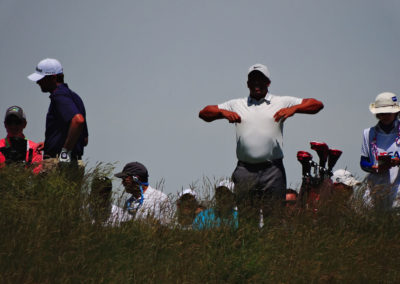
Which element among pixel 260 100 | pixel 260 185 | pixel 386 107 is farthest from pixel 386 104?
pixel 260 185

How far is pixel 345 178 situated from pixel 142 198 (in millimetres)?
2524

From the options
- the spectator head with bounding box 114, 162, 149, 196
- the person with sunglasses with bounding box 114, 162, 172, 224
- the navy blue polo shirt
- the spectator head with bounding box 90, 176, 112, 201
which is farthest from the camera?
the spectator head with bounding box 114, 162, 149, 196

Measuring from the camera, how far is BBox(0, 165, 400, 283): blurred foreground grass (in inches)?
189

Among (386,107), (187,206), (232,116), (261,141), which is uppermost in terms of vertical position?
(386,107)

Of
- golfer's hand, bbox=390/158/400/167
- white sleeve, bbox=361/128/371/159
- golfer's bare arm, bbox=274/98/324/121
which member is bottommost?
golfer's hand, bbox=390/158/400/167

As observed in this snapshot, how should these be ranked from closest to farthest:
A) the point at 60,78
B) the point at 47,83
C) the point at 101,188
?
the point at 101,188, the point at 47,83, the point at 60,78

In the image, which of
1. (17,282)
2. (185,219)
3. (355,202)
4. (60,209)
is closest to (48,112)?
(60,209)

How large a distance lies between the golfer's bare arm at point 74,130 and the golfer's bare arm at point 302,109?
2006 mm

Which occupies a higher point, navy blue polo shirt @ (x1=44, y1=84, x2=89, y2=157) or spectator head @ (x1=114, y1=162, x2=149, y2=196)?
navy blue polo shirt @ (x1=44, y1=84, x2=89, y2=157)

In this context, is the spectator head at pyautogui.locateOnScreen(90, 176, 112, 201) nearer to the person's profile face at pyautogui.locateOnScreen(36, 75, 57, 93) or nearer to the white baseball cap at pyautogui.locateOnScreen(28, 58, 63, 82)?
the person's profile face at pyautogui.locateOnScreen(36, 75, 57, 93)

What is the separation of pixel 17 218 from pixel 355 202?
354 centimetres

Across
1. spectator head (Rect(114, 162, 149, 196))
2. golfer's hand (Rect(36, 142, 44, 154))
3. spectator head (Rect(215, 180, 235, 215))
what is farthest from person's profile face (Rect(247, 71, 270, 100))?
golfer's hand (Rect(36, 142, 44, 154))

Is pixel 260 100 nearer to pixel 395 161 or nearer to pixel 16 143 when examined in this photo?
pixel 395 161

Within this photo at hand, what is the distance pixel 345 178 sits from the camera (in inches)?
295
